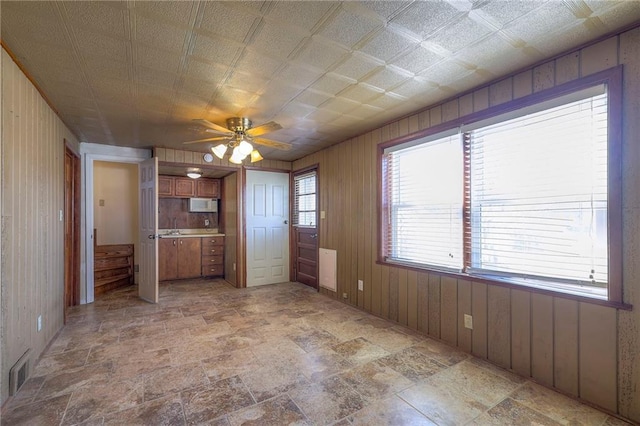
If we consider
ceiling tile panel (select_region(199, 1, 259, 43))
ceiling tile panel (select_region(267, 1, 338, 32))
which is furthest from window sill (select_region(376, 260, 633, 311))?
ceiling tile panel (select_region(199, 1, 259, 43))

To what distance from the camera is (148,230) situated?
4.32 m

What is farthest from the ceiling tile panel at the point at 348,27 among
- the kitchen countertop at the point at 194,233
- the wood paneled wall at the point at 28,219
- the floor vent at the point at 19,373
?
the kitchen countertop at the point at 194,233

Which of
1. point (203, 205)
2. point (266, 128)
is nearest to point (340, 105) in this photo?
point (266, 128)

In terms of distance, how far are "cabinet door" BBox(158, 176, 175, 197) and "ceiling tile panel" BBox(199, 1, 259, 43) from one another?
4.69m

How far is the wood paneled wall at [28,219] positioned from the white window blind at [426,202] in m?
3.30

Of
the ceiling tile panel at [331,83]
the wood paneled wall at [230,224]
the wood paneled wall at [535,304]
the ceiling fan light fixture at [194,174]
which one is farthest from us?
the ceiling fan light fixture at [194,174]

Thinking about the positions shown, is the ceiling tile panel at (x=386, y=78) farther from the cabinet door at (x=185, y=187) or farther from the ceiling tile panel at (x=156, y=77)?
the cabinet door at (x=185, y=187)

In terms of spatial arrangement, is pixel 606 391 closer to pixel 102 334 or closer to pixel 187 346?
pixel 187 346

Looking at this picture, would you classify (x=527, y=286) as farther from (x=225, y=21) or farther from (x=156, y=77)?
(x=156, y=77)

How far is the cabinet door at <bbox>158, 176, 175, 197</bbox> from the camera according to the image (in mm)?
5754

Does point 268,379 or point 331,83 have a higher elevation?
point 331,83

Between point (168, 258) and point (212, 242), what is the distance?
0.83 m

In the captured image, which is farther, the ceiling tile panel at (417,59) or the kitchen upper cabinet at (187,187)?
the kitchen upper cabinet at (187,187)

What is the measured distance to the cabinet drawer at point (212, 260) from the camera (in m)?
5.86
